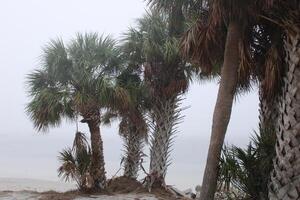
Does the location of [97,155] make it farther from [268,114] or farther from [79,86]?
[268,114]

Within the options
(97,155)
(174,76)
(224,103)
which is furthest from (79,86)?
(224,103)

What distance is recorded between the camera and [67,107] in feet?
50.1

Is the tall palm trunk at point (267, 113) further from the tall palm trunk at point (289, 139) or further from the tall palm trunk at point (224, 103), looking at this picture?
the tall palm trunk at point (289, 139)

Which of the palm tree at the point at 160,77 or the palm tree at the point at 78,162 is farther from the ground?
the palm tree at the point at 160,77

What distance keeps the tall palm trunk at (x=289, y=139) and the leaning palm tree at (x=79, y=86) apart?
827 centimetres

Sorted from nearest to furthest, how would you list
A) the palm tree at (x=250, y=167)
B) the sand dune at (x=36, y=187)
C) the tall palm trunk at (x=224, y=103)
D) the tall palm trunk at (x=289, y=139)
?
1. the tall palm trunk at (x=289, y=139)
2. the palm tree at (x=250, y=167)
3. the tall palm trunk at (x=224, y=103)
4. the sand dune at (x=36, y=187)

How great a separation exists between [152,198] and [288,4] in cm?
821

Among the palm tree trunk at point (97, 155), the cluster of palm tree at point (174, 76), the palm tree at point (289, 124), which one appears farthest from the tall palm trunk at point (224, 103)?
the palm tree trunk at point (97, 155)

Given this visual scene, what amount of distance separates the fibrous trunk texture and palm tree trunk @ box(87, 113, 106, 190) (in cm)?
173

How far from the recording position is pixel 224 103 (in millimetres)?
8898

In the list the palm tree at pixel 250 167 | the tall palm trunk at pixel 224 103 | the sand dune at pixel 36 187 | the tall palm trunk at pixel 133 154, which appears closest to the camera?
the palm tree at pixel 250 167

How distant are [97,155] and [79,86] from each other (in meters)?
2.41

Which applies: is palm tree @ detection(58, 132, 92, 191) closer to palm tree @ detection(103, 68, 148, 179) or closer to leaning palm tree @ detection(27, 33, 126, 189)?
leaning palm tree @ detection(27, 33, 126, 189)

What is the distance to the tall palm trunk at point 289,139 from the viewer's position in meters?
7.08
